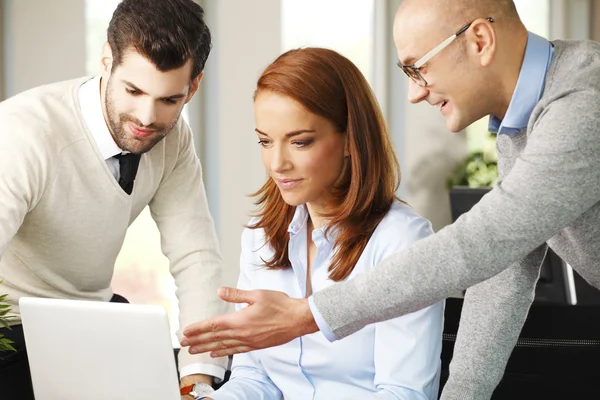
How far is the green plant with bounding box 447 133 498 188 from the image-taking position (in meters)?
6.53

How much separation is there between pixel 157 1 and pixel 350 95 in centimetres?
61

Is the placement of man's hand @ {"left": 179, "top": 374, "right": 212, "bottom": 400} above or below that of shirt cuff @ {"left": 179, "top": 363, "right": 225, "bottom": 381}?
below

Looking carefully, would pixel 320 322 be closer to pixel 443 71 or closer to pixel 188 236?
pixel 443 71

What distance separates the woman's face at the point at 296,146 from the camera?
1.86m

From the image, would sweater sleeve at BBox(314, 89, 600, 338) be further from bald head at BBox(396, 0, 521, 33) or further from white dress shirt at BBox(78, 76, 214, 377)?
white dress shirt at BBox(78, 76, 214, 377)

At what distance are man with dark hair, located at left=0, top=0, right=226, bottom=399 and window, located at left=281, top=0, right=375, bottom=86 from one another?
11.0 feet

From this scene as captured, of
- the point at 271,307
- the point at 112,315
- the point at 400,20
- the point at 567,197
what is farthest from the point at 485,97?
the point at 112,315

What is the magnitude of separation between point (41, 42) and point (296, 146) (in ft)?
9.50

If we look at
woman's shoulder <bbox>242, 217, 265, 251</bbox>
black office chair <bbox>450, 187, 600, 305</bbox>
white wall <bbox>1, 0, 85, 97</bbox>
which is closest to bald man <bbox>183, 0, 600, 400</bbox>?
woman's shoulder <bbox>242, 217, 265, 251</bbox>

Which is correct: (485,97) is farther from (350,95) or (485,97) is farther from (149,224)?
(149,224)

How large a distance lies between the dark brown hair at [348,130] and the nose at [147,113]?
1.11 ft

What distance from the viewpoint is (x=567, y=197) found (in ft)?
4.47

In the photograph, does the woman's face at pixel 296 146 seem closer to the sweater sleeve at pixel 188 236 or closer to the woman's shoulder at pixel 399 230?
the woman's shoulder at pixel 399 230

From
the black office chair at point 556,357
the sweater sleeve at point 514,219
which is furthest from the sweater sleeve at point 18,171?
the black office chair at point 556,357
